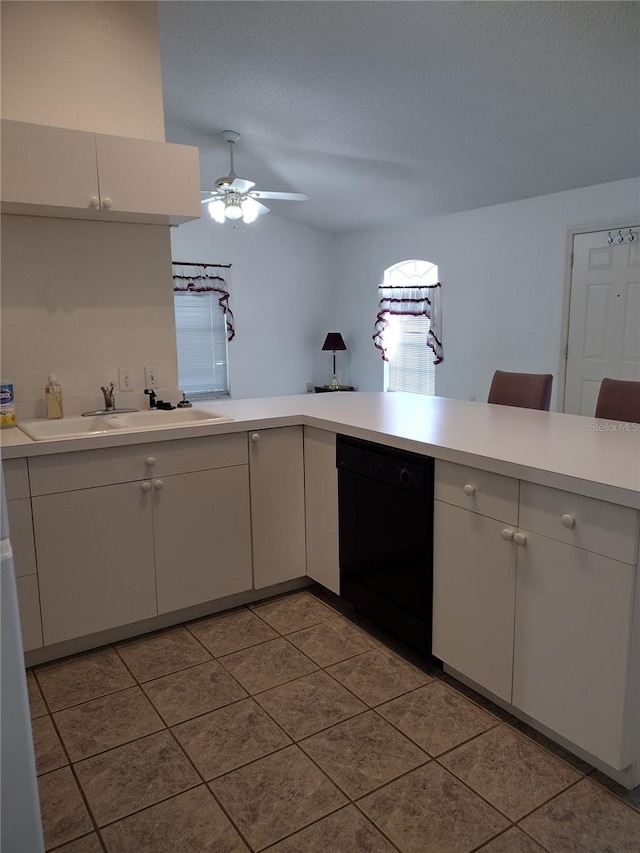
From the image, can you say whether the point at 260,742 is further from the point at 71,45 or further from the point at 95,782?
the point at 71,45

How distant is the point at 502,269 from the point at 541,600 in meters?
4.22

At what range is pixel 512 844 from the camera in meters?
1.45

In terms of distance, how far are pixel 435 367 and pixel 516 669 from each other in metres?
4.62

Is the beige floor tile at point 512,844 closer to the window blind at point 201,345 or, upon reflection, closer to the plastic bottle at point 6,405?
the plastic bottle at point 6,405

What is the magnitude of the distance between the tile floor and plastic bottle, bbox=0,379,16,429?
0.98m

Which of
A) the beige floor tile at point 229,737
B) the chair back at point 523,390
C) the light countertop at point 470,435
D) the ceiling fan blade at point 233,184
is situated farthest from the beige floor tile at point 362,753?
the ceiling fan blade at point 233,184

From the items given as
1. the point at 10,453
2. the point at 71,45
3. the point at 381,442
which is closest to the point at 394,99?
the point at 71,45

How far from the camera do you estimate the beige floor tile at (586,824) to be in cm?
143

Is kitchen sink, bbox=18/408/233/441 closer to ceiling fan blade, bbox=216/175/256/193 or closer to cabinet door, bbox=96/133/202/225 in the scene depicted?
cabinet door, bbox=96/133/202/225

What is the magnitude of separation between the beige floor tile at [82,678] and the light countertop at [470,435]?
2.77 ft

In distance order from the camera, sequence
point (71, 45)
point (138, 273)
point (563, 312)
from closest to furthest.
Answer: point (71, 45) → point (138, 273) → point (563, 312)

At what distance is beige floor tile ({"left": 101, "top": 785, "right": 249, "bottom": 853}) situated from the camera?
1.45 m

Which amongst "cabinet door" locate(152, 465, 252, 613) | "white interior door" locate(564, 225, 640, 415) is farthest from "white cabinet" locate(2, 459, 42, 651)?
"white interior door" locate(564, 225, 640, 415)

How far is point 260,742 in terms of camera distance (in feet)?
5.98
